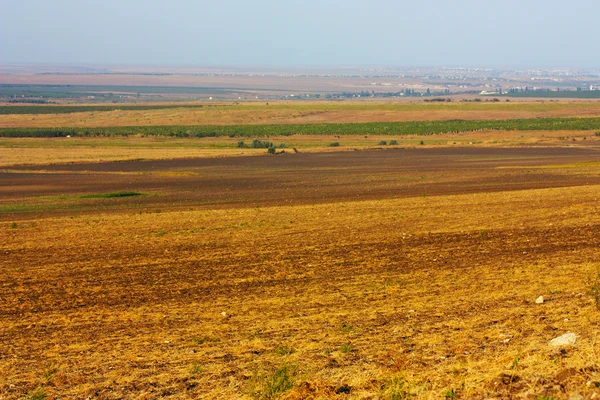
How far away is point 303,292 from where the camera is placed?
14039mm

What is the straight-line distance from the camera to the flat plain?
8.83 metres

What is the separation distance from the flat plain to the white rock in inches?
9.6

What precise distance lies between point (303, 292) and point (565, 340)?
5688 millimetres

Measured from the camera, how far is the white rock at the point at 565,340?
9094 millimetres

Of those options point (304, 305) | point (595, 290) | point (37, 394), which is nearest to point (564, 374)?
point (595, 290)

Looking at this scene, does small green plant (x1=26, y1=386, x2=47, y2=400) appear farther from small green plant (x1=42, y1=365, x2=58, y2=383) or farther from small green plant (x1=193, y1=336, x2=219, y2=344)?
small green plant (x1=193, y1=336, x2=219, y2=344)

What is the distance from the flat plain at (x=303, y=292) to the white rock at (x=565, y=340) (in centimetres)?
24

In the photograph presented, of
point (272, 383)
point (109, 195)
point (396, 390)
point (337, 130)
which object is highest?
point (396, 390)

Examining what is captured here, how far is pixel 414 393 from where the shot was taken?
25.2 ft

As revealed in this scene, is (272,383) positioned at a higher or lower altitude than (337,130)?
higher

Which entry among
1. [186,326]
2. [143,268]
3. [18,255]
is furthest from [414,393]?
[18,255]

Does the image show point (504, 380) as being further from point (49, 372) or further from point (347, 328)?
point (49, 372)

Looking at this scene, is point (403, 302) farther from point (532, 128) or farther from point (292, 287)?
point (532, 128)

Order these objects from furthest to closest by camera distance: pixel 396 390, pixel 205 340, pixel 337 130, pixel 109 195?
pixel 337 130 → pixel 109 195 → pixel 205 340 → pixel 396 390
